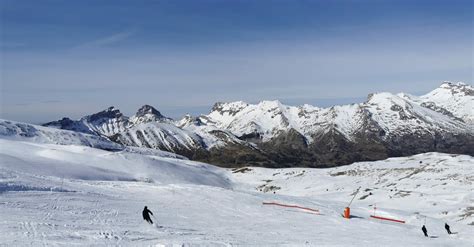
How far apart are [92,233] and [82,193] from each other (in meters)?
17.5

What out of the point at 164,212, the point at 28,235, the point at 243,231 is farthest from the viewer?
the point at 164,212

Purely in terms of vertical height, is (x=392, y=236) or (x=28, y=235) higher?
(x=28, y=235)

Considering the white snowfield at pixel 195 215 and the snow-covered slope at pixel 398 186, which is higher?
the white snowfield at pixel 195 215

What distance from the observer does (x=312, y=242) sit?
30.1 meters

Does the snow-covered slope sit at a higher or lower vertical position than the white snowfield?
lower

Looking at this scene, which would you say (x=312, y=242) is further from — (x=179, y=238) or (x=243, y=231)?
(x=179, y=238)

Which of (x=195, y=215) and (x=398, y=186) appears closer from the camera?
(x=195, y=215)

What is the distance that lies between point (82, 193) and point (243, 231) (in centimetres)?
1763

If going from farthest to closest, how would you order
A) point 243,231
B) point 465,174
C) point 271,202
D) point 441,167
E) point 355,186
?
point 441,167 → point 355,186 → point 465,174 → point 271,202 → point 243,231

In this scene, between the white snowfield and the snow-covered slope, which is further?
the snow-covered slope

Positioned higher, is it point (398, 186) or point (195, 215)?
point (195, 215)

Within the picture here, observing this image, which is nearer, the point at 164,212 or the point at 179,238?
the point at 179,238

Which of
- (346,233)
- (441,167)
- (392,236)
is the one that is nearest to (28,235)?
(346,233)

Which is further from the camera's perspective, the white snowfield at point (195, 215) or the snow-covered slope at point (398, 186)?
the snow-covered slope at point (398, 186)
